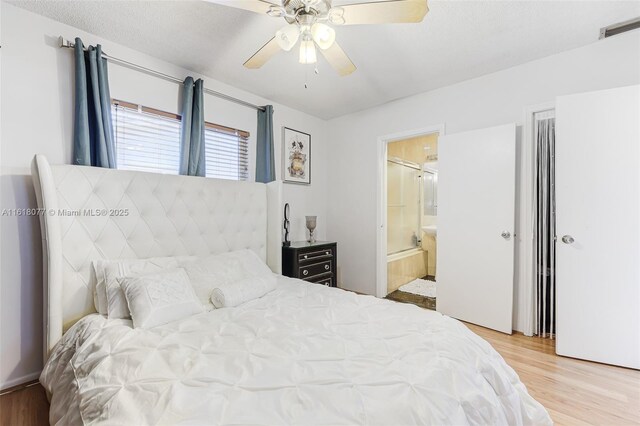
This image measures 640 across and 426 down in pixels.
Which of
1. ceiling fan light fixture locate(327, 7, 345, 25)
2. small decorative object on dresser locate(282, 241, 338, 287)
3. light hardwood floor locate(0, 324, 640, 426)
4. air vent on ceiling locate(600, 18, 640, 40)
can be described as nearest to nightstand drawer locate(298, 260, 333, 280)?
small decorative object on dresser locate(282, 241, 338, 287)

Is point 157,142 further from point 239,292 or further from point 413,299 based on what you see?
point 413,299

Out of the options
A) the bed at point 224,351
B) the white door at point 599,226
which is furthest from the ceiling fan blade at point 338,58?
the white door at point 599,226

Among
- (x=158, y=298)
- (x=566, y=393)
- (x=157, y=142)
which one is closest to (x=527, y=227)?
(x=566, y=393)

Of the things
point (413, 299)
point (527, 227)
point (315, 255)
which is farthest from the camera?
point (413, 299)

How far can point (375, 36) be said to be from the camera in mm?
2154

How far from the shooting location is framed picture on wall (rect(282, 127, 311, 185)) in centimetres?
359

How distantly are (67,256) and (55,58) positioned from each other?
1.39 meters

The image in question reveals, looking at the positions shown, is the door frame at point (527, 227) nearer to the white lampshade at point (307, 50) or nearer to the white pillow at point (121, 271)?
the white lampshade at point (307, 50)

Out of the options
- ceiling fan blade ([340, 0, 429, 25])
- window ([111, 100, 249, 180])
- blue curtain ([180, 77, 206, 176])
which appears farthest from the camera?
blue curtain ([180, 77, 206, 176])

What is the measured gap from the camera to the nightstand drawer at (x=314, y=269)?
3.12 meters

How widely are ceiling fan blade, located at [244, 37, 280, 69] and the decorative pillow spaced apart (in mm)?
1533

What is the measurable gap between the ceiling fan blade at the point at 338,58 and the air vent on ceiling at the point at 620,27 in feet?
6.47

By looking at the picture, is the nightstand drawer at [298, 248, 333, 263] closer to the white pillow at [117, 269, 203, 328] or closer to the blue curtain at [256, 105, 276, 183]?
the blue curtain at [256, 105, 276, 183]

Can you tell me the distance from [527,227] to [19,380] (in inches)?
161
